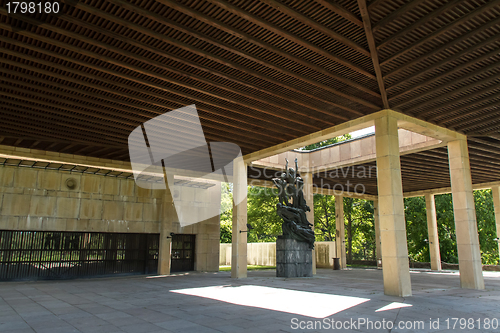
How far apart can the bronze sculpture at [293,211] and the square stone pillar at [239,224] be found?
1.91 metres

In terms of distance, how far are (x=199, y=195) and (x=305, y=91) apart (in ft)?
46.0

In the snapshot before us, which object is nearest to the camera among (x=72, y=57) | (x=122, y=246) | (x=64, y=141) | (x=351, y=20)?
(x=351, y=20)

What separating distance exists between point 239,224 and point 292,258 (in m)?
3.37

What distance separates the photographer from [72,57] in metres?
10.1

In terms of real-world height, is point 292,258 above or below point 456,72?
below

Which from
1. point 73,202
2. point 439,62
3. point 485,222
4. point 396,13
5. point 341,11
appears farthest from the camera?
point 485,222

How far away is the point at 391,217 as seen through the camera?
12.3m

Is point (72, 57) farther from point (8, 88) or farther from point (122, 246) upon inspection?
point (122, 246)

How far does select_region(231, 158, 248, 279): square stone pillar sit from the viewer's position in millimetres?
18889

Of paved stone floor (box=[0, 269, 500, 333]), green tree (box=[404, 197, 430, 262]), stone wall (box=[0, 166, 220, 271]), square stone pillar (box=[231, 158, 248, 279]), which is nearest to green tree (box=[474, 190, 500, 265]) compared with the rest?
green tree (box=[404, 197, 430, 262])

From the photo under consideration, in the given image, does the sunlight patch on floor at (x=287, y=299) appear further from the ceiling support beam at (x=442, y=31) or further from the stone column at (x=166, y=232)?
the stone column at (x=166, y=232)

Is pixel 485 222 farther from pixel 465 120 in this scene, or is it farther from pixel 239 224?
pixel 239 224

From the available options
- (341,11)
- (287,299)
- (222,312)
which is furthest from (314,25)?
(287,299)

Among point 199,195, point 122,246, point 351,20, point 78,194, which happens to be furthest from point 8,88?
point 199,195
